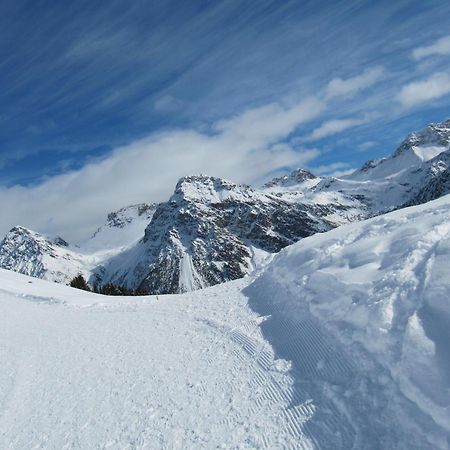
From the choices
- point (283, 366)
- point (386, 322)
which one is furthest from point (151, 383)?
point (386, 322)

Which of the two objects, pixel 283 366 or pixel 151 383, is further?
pixel 151 383

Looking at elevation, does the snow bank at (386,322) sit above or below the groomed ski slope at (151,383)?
above

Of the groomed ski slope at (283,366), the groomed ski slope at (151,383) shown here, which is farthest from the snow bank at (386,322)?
the groomed ski slope at (151,383)

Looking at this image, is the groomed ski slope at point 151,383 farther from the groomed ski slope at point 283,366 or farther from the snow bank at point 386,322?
the snow bank at point 386,322

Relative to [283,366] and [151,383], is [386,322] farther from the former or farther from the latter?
[151,383]

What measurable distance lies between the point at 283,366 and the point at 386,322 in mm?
3639

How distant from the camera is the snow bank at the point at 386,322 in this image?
29.8ft

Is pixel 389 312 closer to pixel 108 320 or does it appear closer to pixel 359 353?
pixel 359 353

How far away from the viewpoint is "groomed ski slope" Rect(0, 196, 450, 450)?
979 cm

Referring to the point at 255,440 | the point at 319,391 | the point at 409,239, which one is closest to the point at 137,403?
the point at 255,440

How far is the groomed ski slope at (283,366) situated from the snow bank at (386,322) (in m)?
0.04

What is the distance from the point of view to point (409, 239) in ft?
49.0

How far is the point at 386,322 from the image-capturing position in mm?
11359

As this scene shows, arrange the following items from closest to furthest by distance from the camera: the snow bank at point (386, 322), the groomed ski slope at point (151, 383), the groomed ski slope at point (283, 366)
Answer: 1. the snow bank at point (386, 322)
2. the groomed ski slope at point (283, 366)
3. the groomed ski slope at point (151, 383)
